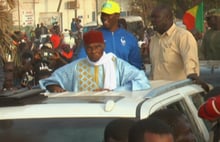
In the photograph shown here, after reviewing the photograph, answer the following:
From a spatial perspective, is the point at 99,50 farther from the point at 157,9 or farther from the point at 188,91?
the point at 157,9

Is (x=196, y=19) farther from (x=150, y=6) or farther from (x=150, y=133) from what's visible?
(x=150, y=6)

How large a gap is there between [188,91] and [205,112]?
1.22 m

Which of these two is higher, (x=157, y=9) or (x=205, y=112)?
(x=157, y=9)

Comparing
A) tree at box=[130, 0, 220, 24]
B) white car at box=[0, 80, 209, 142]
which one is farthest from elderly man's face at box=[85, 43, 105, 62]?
tree at box=[130, 0, 220, 24]

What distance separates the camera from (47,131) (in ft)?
13.5

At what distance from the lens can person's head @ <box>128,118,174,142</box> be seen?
3.11m

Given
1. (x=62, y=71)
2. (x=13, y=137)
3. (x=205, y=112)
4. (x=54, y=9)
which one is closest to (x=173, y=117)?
(x=205, y=112)

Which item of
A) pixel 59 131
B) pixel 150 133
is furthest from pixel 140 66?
pixel 150 133

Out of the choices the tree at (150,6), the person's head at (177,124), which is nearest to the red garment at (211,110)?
the person's head at (177,124)

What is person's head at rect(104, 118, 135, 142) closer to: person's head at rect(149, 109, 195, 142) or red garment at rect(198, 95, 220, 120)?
person's head at rect(149, 109, 195, 142)

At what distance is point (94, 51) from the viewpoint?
5.67 meters

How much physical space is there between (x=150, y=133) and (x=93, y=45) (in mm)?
2649

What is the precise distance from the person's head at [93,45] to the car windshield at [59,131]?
62.5 inches

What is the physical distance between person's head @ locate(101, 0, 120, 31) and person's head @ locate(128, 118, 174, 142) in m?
4.00
